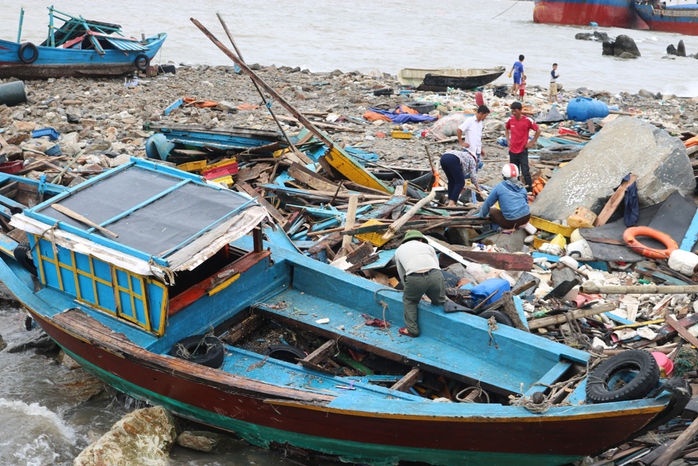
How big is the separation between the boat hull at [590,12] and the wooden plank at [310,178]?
49.7 metres

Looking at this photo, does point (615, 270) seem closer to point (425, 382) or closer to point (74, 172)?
point (425, 382)

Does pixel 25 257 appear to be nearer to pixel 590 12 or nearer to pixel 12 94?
pixel 12 94

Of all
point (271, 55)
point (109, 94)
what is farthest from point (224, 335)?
point (271, 55)

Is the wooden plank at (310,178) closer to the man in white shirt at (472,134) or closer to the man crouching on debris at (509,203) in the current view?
the man in white shirt at (472,134)

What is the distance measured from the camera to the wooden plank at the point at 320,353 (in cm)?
640

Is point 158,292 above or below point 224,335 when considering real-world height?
above

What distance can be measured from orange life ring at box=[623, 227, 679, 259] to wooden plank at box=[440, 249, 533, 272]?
1528 millimetres

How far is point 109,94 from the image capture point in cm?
2017

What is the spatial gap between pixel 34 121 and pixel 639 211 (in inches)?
544

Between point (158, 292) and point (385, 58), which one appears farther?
point (385, 58)

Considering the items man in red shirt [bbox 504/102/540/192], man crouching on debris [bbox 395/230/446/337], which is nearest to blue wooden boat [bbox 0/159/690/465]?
man crouching on debris [bbox 395/230/446/337]

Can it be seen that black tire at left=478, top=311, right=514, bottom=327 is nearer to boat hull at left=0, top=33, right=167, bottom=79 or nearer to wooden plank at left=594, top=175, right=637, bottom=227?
wooden plank at left=594, top=175, right=637, bottom=227

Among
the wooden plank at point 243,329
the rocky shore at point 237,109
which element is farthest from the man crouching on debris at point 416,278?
the rocky shore at point 237,109

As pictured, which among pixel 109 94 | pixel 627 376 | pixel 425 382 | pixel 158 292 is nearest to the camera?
pixel 627 376
